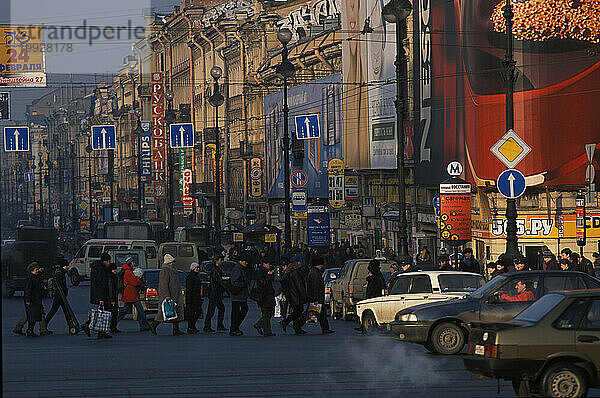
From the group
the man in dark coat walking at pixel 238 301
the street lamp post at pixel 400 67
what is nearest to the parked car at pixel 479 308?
the man in dark coat walking at pixel 238 301

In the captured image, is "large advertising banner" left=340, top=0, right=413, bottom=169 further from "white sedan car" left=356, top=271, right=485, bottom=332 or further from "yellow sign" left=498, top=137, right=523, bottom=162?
"white sedan car" left=356, top=271, right=485, bottom=332

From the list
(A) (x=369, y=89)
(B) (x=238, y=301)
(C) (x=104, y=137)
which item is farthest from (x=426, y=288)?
(C) (x=104, y=137)

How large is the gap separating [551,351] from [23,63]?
56.1m

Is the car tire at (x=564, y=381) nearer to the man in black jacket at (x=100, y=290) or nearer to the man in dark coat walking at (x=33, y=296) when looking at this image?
the man in black jacket at (x=100, y=290)

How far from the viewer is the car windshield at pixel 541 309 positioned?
542 inches

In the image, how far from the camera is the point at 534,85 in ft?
150

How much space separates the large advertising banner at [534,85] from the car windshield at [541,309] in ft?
105

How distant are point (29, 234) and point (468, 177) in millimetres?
24124

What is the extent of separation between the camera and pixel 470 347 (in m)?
14.2

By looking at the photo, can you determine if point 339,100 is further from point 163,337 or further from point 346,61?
point 163,337

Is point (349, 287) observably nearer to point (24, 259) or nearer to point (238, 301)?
point (238, 301)

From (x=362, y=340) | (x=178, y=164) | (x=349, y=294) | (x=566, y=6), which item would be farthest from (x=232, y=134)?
(x=362, y=340)

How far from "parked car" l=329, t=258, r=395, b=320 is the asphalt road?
477 cm

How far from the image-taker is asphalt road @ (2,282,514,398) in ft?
49.4
